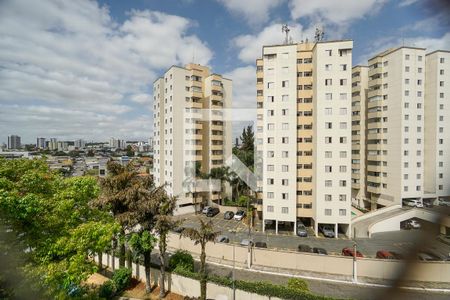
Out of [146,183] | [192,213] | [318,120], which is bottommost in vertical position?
[192,213]

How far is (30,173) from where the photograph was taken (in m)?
5.86

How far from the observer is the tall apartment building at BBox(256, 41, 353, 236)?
16047 millimetres

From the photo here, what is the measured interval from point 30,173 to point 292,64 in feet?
50.5

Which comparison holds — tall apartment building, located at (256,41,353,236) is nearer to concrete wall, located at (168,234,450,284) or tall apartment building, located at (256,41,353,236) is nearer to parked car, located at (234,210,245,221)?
parked car, located at (234,210,245,221)

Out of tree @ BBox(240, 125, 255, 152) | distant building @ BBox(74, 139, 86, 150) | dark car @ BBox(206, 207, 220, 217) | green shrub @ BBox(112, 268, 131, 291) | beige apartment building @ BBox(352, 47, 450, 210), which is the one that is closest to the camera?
green shrub @ BBox(112, 268, 131, 291)

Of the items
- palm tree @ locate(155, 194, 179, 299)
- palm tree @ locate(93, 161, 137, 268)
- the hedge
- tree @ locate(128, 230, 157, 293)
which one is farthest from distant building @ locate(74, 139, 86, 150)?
the hedge

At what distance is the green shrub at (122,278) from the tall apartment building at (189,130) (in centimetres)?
1151

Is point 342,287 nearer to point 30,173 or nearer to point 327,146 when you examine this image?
point 327,146

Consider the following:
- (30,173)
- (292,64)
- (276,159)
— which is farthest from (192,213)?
(30,173)

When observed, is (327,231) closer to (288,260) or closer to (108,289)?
(288,260)

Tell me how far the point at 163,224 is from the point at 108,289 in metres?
2.79

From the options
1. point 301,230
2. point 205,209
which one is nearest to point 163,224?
point 301,230

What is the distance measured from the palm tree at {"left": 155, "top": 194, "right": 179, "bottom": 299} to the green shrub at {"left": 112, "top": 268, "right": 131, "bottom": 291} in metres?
1.34

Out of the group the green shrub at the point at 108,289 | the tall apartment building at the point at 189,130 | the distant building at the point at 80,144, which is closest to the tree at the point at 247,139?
the tall apartment building at the point at 189,130
